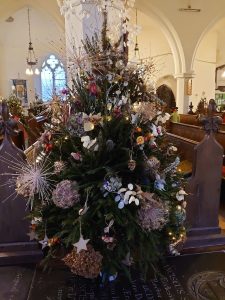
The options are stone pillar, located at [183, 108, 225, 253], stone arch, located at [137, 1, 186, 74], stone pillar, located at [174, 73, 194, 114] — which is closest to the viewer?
stone pillar, located at [183, 108, 225, 253]

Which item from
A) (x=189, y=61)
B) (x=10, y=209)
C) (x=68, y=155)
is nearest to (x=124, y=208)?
(x=68, y=155)

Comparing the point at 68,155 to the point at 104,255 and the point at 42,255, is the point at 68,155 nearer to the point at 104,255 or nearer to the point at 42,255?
the point at 104,255

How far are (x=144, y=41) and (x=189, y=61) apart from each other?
3886mm

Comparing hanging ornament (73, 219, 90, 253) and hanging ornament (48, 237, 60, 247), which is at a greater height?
hanging ornament (73, 219, 90, 253)

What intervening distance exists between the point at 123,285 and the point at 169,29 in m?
9.13

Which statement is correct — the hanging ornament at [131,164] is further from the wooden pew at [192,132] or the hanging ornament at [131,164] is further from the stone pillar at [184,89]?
the stone pillar at [184,89]

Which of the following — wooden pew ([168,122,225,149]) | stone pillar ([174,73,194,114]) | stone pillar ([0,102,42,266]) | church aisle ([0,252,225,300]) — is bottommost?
church aisle ([0,252,225,300])

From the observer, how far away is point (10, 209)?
2.02m

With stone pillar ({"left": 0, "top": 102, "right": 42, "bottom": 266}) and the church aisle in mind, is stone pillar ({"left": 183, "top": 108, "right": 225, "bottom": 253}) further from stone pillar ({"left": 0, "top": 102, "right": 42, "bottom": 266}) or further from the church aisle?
stone pillar ({"left": 0, "top": 102, "right": 42, "bottom": 266})

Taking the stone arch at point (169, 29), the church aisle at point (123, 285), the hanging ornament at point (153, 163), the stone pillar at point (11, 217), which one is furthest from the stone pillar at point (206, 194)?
the stone arch at point (169, 29)

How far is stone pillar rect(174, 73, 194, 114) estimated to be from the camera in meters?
9.84

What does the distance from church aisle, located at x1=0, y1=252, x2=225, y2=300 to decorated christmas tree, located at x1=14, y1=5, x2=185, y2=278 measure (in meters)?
0.16

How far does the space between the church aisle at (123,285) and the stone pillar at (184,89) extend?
866cm

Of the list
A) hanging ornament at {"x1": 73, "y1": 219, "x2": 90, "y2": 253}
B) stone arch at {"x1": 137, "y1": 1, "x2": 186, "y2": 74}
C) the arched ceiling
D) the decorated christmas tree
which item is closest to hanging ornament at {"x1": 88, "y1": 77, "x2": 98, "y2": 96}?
the decorated christmas tree
